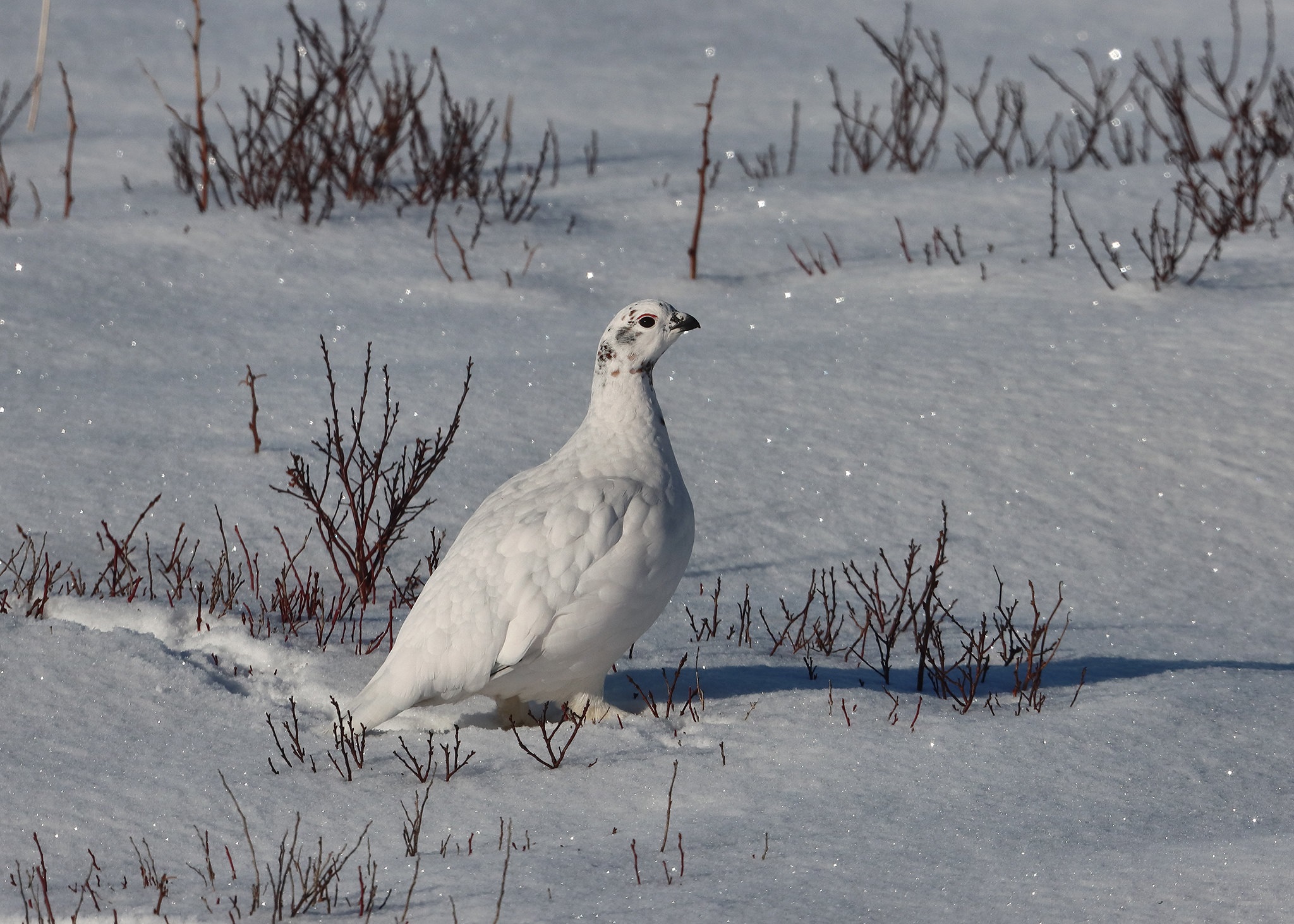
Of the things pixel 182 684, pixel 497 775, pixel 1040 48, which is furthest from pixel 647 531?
pixel 1040 48

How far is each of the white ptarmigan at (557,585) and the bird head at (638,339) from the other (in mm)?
94

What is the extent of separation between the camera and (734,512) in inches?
188

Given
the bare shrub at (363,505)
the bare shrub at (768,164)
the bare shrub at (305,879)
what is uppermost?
the bare shrub at (768,164)

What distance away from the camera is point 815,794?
9.35ft

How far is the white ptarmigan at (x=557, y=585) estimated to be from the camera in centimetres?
303

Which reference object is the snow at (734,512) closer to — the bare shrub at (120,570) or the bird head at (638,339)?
the bare shrub at (120,570)

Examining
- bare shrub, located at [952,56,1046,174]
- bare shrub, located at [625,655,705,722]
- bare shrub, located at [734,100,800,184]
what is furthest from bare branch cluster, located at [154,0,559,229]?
bare shrub, located at [625,655,705,722]

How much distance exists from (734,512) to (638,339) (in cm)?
157

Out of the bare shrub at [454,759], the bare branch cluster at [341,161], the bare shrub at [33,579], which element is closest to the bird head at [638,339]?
the bare shrub at [454,759]

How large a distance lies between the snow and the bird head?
2.83ft

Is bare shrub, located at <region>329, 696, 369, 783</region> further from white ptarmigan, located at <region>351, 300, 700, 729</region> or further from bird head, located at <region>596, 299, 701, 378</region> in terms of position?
bird head, located at <region>596, 299, 701, 378</region>

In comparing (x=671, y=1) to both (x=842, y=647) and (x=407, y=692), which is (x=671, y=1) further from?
(x=407, y=692)

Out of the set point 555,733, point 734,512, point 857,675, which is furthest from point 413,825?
point 734,512

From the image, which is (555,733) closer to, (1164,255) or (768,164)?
(1164,255)
